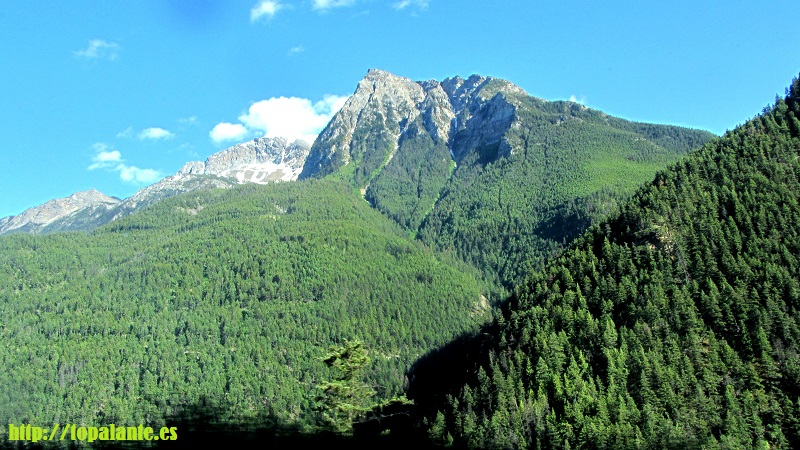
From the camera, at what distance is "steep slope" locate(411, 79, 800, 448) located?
82062 millimetres

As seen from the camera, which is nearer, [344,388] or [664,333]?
[344,388]

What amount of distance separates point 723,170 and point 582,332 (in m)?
72.8

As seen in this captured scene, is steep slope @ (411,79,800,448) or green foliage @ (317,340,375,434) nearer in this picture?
green foliage @ (317,340,375,434)

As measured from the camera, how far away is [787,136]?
14425cm

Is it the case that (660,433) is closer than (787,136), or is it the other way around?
(660,433)

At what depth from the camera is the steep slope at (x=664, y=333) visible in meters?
82.1

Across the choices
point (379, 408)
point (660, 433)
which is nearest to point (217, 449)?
point (379, 408)

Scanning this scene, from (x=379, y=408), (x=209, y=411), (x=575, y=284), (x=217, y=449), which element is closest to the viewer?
(x=217, y=449)

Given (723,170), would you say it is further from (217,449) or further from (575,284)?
(217,449)

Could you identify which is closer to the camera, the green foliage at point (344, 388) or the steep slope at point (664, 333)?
the green foliage at point (344, 388)

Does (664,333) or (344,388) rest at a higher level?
(664,333)

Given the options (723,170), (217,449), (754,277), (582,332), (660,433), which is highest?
(723,170)

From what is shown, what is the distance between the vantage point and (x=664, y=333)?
99.6 meters

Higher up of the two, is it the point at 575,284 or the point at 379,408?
the point at 575,284
